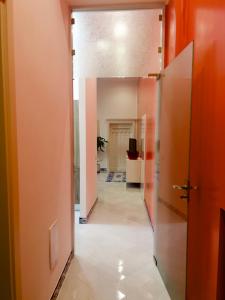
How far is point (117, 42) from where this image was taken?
324cm

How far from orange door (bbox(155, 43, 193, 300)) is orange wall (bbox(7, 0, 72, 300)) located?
0.96 meters

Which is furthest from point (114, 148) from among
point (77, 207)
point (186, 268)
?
point (186, 268)

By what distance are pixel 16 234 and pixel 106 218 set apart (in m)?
2.84

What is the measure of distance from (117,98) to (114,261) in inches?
252

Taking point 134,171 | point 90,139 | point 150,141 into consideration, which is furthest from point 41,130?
point 134,171

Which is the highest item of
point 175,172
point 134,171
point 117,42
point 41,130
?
point 117,42

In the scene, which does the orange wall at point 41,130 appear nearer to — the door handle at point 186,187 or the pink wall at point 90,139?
the door handle at point 186,187

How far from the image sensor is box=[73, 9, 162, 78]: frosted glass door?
278 cm

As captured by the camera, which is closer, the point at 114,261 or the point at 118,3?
the point at 118,3

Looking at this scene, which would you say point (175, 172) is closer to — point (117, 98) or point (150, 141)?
point (150, 141)

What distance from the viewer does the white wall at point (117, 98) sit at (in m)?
8.35

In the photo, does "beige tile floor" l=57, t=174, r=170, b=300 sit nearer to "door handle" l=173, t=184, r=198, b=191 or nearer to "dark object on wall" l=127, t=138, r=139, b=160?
"door handle" l=173, t=184, r=198, b=191

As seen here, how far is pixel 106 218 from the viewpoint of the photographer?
4.12m

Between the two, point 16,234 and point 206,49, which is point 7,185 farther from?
point 206,49
